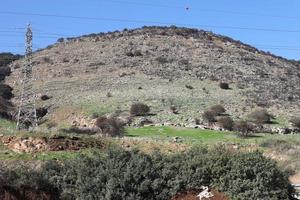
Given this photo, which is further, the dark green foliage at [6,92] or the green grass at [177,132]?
the dark green foliage at [6,92]

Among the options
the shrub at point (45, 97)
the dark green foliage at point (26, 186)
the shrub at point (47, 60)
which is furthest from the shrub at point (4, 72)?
the dark green foliage at point (26, 186)

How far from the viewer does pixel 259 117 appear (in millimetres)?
61062

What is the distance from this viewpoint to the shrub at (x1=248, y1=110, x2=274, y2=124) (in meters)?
60.3

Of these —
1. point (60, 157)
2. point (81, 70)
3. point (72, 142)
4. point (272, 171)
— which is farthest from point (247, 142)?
point (81, 70)

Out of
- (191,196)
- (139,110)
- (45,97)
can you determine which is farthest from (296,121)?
(191,196)

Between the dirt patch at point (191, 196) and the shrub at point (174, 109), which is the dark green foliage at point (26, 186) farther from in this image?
the shrub at point (174, 109)

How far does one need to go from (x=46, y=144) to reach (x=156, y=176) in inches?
433

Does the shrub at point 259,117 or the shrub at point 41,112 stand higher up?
the shrub at point 259,117

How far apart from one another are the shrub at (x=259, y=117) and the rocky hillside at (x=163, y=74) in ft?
8.12

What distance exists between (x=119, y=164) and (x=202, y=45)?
8426 cm

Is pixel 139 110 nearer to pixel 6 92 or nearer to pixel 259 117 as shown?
pixel 259 117

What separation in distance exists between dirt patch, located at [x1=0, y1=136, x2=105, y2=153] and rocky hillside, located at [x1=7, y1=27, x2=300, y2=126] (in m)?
29.3

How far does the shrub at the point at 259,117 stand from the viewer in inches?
2376

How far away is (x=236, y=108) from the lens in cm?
6725
